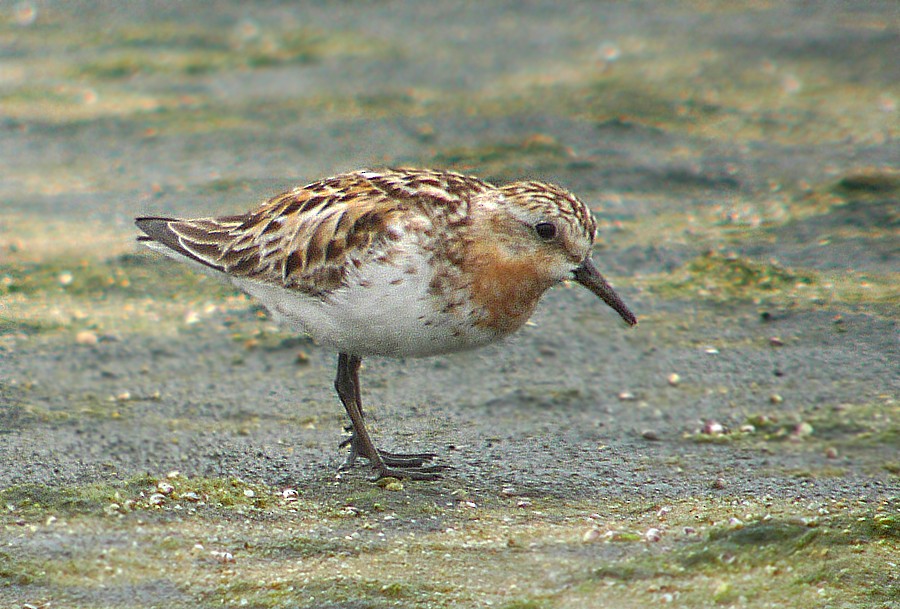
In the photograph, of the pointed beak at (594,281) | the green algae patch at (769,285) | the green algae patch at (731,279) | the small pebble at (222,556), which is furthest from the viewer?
the green algae patch at (731,279)

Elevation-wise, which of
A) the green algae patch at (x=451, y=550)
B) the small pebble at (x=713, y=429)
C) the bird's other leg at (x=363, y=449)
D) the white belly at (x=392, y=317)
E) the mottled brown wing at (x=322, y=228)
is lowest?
the small pebble at (x=713, y=429)

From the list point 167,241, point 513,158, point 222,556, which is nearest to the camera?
point 222,556

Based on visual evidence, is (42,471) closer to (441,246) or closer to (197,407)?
(197,407)

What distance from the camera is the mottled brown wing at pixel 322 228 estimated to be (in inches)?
246

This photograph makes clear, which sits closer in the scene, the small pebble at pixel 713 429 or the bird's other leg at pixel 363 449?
the bird's other leg at pixel 363 449

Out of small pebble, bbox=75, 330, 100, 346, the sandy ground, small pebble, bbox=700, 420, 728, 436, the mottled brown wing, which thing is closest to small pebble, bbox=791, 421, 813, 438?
the sandy ground

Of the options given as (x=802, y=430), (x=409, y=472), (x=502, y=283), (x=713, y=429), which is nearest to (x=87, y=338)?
(x=409, y=472)

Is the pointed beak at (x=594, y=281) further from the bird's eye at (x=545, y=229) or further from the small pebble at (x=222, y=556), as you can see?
the small pebble at (x=222, y=556)

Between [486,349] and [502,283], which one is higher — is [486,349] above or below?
below

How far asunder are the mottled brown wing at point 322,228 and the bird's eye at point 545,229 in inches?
16.7

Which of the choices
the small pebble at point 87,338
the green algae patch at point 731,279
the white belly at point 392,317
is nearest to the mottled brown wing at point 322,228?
the white belly at point 392,317

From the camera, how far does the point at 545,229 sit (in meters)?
6.22

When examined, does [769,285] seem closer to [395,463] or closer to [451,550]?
[395,463]

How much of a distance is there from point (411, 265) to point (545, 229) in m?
0.73
